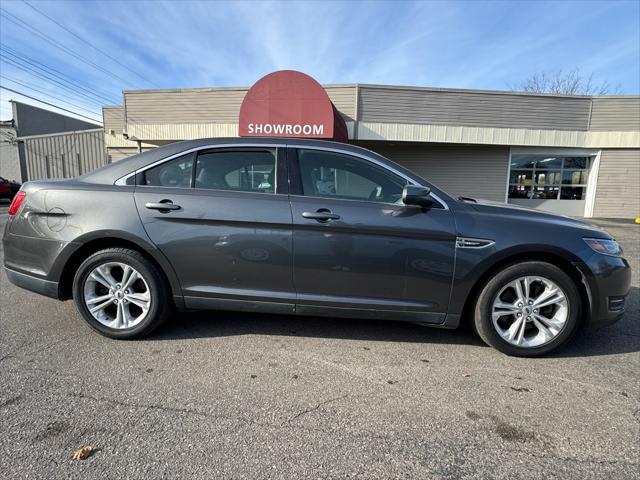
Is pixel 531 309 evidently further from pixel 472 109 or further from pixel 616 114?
pixel 616 114

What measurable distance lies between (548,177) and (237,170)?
15815mm

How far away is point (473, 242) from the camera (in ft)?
8.75

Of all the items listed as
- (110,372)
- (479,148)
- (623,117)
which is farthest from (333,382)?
(623,117)

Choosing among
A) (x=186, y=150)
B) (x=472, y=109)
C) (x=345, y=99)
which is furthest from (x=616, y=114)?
(x=186, y=150)

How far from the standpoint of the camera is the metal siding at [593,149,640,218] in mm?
13664

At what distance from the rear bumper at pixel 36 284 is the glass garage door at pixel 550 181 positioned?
1596 centimetres

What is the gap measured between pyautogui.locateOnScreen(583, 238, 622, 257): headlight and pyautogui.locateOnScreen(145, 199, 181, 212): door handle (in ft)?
11.1

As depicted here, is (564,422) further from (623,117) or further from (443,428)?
(623,117)

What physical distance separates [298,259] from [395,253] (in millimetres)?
781

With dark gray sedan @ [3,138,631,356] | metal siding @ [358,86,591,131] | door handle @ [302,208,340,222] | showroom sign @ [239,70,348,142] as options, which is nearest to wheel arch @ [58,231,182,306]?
dark gray sedan @ [3,138,631,356]

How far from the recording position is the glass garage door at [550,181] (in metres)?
14.3

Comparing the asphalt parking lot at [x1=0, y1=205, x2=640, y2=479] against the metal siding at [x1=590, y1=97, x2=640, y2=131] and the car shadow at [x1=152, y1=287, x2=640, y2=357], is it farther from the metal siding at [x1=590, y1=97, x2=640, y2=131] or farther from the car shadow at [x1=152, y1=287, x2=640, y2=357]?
the metal siding at [x1=590, y1=97, x2=640, y2=131]

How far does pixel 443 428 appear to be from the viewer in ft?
6.37

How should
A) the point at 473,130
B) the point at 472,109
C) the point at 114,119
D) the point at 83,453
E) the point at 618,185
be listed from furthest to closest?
1. the point at 114,119
2. the point at 618,185
3. the point at 472,109
4. the point at 473,130
5. the point at 83,453
